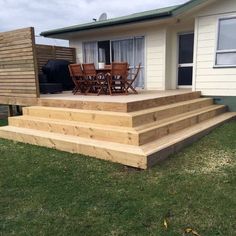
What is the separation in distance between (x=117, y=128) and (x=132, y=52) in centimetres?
506

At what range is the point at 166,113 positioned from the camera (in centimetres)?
538

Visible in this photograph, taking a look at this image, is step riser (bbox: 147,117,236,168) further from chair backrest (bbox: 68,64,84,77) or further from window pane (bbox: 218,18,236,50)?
chair backrest (bbox: 68,64,84,77)

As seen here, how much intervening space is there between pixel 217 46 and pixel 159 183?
203 inches

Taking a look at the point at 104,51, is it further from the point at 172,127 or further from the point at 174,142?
the point at 174,142

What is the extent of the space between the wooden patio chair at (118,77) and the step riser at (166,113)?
1.72 meters

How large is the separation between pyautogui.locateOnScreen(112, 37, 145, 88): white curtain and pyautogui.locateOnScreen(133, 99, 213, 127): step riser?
8.66ft

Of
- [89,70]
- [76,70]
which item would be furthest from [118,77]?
[76,70]

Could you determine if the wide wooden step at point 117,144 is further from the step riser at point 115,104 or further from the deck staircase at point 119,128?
the step riser at point 115,104

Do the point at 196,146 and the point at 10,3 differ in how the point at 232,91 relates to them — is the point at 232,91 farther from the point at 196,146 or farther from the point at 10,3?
the point at 10,3

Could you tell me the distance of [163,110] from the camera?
5.27 m

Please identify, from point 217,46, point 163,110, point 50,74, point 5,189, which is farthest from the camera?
point 50,74

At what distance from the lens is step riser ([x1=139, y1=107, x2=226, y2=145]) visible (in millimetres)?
4262

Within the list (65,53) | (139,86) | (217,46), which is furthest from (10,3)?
(217,46)

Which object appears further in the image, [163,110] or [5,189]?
[163,110]
